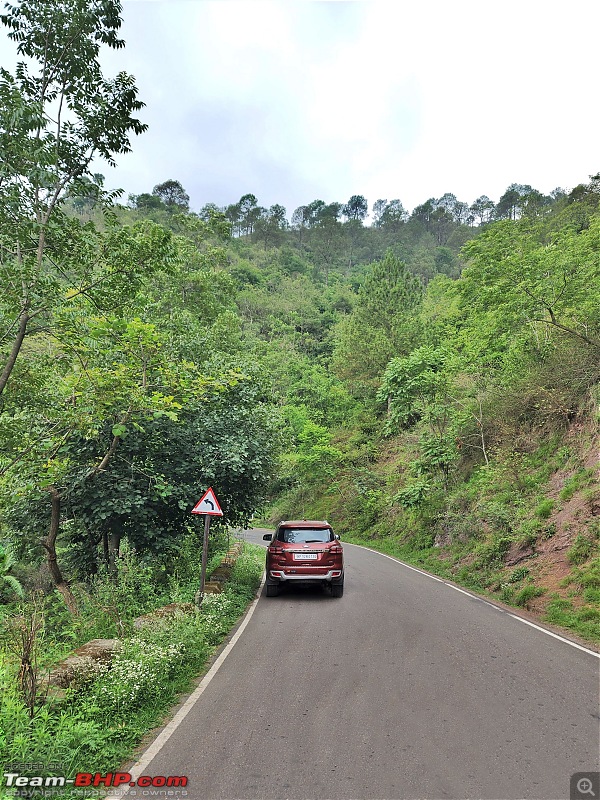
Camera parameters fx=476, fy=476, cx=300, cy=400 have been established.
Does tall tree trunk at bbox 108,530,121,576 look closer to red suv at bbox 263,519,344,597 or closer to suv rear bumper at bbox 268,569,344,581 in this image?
red suv at bbox 263,519,344,597

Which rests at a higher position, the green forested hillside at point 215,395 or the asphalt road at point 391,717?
the green forested hillside at point 215,395

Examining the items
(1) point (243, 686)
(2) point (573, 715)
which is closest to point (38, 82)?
(1) point (243, 686)

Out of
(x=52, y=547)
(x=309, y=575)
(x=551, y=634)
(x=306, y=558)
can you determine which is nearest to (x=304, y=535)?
(x=306, y=558)

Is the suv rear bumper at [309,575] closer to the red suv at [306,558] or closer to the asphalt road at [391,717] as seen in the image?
the red suv at [306,558]

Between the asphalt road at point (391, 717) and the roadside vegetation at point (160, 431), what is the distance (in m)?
0.87

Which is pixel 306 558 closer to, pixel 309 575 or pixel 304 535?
pixel 309 575

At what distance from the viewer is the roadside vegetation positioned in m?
6.30

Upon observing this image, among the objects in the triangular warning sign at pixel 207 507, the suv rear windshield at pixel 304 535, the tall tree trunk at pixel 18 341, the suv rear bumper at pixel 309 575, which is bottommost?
the suv rear bumper at pixel 309 575

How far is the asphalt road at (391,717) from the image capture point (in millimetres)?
3689

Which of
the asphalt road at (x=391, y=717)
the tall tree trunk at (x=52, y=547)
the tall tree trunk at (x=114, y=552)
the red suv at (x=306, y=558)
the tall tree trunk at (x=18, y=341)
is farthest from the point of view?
the tall tree trunk at (x=114, y=552)

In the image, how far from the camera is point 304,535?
11422 mm

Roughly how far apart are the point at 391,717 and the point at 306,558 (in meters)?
6.38

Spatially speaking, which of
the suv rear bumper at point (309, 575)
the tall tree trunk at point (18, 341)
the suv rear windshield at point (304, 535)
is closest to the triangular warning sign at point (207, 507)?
the suv rear windshield at point (304, 535)

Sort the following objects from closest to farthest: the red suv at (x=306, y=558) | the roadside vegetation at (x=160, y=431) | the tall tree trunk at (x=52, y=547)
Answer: the roadside vegetation at (x=160, y=431) → the tall tree trunk at (x=52, y=547) → the red suv at (x=306, y=558)
